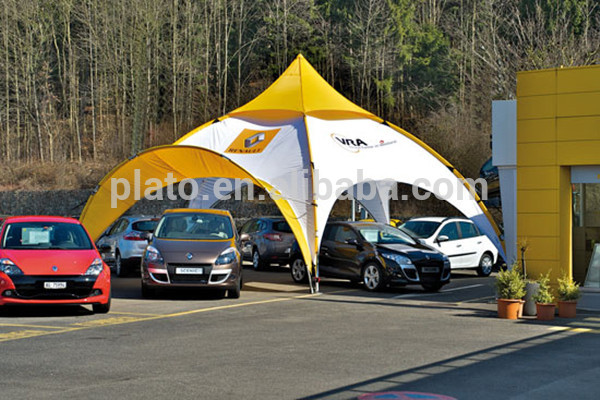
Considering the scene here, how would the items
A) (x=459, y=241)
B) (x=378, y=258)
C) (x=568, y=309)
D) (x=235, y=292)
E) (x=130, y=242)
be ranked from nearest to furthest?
(x=568, y=309), (x=235, y=292), (x=378, y=258), (x=130, y=242), (x=459, y=241)

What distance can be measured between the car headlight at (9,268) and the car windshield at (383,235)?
8.66m

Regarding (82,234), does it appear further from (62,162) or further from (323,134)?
(62,162)

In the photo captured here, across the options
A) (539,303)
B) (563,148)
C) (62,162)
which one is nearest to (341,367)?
(539,303)

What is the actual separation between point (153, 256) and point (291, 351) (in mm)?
7271

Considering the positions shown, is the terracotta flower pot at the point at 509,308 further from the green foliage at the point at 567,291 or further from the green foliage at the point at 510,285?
the green foliage at the point at 567,291

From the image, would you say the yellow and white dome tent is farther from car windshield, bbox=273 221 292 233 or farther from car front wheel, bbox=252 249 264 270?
car front wheel, bbox=252 249 264 270

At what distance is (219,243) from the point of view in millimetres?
18312

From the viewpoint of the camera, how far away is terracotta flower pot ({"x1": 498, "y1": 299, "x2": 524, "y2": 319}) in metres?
15.3

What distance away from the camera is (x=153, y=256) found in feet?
58.6

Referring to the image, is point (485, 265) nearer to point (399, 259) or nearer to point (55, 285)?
point (399, 259)

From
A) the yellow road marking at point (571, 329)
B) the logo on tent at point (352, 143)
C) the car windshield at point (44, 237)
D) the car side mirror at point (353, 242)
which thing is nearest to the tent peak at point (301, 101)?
the logo on tent at point (352, 143)

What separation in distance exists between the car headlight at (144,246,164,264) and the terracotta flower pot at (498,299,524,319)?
6.55m

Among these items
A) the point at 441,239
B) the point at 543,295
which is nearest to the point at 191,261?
the point at 543,295

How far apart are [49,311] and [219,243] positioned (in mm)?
3828
